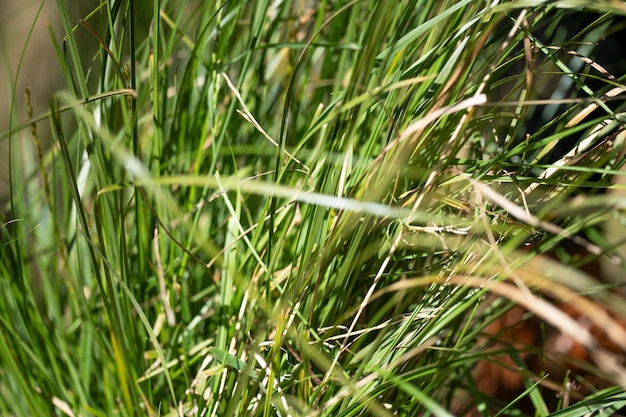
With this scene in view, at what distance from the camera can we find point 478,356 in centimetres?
42

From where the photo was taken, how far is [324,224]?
18.1 inches

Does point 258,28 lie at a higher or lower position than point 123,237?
higher

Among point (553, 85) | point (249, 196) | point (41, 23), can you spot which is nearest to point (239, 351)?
point (249, 196)

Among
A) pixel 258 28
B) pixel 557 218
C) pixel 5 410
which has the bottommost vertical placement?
pixel 5 410

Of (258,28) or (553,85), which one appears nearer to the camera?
(258,28)

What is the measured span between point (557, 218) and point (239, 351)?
0.26 m

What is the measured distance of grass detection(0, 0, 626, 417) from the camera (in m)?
0.39

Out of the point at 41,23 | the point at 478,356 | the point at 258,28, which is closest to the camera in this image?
the point at 478,356

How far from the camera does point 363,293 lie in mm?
506

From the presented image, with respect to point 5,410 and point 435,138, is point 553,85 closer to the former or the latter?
point 435,138

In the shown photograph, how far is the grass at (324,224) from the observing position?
0.39 m

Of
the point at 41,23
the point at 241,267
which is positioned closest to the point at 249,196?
the point at 241,267

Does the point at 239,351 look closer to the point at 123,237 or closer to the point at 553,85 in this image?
the point at 123,237

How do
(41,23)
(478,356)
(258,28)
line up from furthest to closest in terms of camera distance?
(41,23) → (258,28) → (478,356)
